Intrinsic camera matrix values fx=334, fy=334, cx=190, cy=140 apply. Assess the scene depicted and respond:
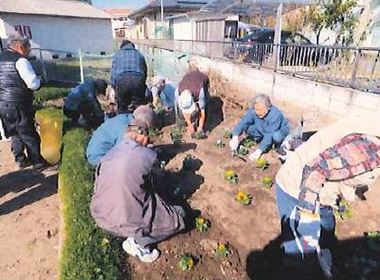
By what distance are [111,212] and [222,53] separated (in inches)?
393

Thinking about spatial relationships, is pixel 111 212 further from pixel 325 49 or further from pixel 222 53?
pixel 222 53

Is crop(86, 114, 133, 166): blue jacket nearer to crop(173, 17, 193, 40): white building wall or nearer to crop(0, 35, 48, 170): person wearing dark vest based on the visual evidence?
crop(0, 35, 48, 170): person wearing dark vest

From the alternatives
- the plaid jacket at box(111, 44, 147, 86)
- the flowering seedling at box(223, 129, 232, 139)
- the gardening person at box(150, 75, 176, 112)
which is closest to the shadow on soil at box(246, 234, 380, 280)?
the flowering seedling at box(223, 129, 232, 139)

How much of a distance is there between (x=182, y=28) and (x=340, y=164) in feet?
68.9

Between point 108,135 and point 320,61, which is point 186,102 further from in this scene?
point 320,61

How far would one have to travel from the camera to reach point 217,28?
61.6 feet

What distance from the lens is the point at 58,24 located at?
71.3 ft

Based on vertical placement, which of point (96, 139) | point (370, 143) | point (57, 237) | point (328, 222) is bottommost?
point (57, 237)

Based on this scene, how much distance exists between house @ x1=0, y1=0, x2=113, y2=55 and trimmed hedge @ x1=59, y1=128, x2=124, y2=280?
18046mm

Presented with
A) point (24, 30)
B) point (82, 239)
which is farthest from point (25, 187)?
point (24, 30)

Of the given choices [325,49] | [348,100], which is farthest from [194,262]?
[325,49]

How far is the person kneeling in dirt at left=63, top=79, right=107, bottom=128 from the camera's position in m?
6.19

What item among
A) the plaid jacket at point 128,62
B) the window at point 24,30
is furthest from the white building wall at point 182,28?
the plaid jacket at point 128,62

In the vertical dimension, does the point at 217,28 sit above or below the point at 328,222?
above
